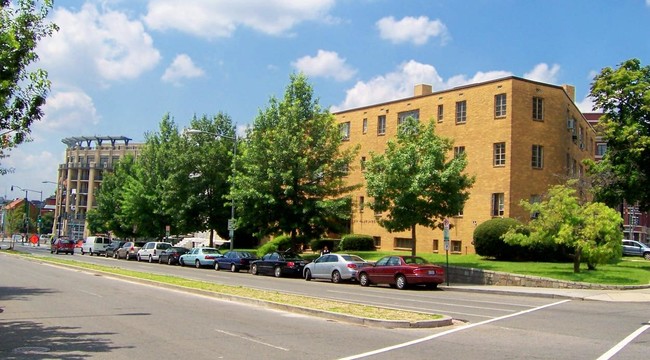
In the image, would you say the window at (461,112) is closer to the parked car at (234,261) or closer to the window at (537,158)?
the window at (537,158)

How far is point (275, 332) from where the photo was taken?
1147 centimetres

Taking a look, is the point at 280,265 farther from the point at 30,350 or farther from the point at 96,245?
the point at 96,245

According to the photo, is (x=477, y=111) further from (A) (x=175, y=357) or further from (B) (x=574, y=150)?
(A) (x=175, y=357)

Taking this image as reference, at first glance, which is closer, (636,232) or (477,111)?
(477,111)

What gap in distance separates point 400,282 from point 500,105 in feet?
60.2

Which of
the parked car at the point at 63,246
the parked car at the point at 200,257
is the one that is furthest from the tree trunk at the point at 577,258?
the parked car at the point at 63,246

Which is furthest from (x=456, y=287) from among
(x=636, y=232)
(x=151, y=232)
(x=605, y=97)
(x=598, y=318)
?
(x=636, y=232)

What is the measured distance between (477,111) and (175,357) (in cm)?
3398

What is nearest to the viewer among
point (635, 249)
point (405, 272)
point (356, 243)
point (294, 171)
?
point (405, 272)

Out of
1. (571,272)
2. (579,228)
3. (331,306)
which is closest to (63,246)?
(571,272)

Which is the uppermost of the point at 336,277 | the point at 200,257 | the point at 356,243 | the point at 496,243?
the point at 496,243

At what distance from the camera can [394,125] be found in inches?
1805

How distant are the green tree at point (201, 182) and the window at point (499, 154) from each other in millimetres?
19539

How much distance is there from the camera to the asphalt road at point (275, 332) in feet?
31.0
